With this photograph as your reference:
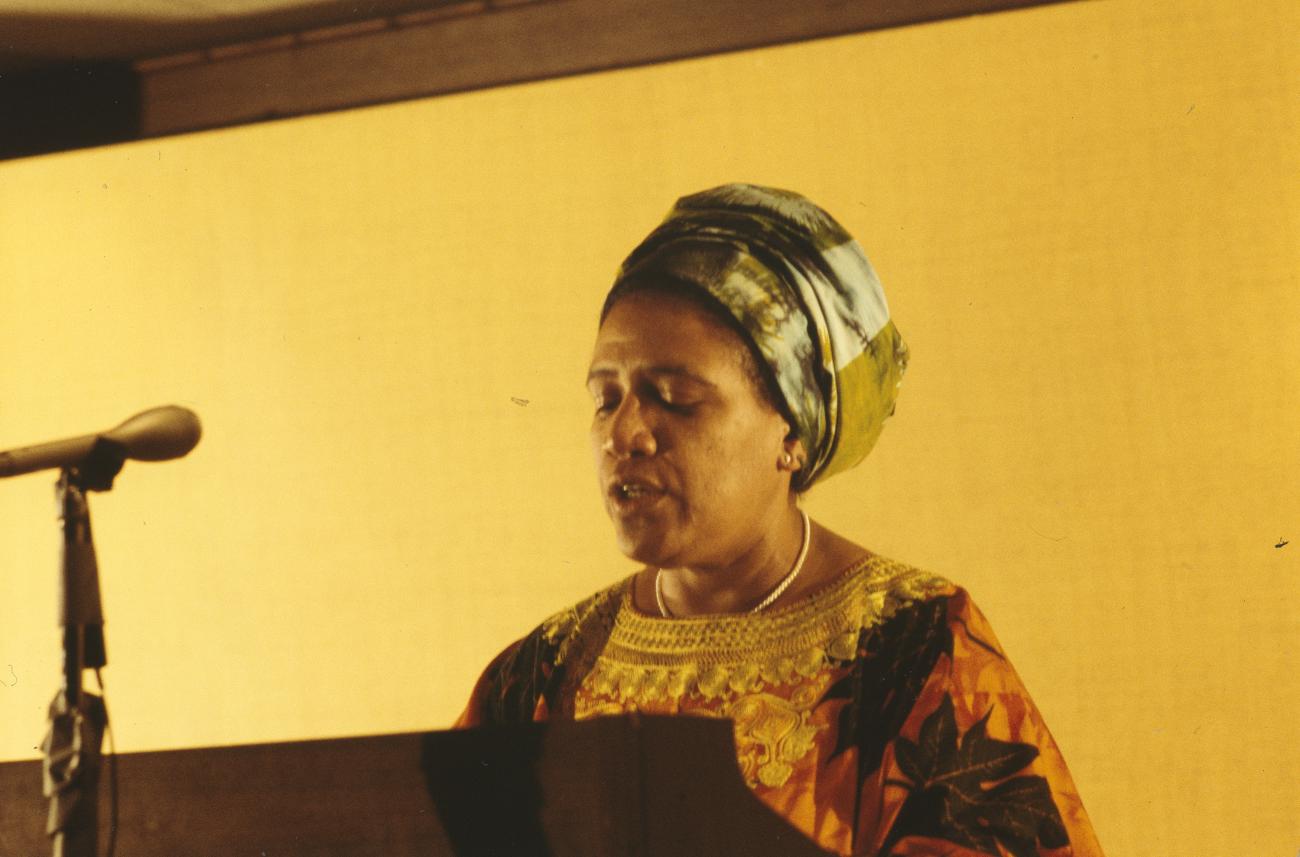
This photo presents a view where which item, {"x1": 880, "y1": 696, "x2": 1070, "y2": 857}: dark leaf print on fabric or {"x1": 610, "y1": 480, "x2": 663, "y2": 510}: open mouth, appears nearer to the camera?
{"x1": 880, "y1": 696, "x2": 1070, "y2": 857}: dark leaf print on fabric

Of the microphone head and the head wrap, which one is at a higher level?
the head wrap

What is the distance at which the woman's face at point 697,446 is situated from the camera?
2010 millimetres

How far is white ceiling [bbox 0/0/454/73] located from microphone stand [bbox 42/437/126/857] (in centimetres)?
126

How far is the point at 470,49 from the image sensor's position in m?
2.44

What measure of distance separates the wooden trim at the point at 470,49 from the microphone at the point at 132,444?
1.03 metres

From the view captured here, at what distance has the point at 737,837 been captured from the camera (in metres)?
1.25

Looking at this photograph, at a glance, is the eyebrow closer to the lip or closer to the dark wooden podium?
the lip

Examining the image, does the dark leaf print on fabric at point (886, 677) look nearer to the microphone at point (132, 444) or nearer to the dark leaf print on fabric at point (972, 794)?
the dark leaf print on fabric at point (972, 794)

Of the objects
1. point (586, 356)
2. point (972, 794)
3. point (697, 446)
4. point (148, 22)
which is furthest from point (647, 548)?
point (148, 22)

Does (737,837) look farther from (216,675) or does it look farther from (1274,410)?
(216,675)

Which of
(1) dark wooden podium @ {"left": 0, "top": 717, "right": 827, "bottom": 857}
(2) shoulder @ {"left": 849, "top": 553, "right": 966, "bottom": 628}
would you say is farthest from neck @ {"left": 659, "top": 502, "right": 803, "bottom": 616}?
(1) dark wooden podium @ {"left": 0, "top": 717, "right": 827, "bottom": 857}

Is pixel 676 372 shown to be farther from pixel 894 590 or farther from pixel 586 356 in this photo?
pixel 894 590

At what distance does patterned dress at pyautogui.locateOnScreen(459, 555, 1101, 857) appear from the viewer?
1750 millimetres

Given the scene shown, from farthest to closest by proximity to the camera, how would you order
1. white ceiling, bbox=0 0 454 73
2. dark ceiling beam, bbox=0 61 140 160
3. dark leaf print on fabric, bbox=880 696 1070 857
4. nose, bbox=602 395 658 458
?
dark ceiling beam, bbox=0 61 140 160 → white ceiling, bbox=0 0 454 73 → nose, bbox=602 395 658 458 → dark leaf print on fabric, bbox=880 696 1070 857
